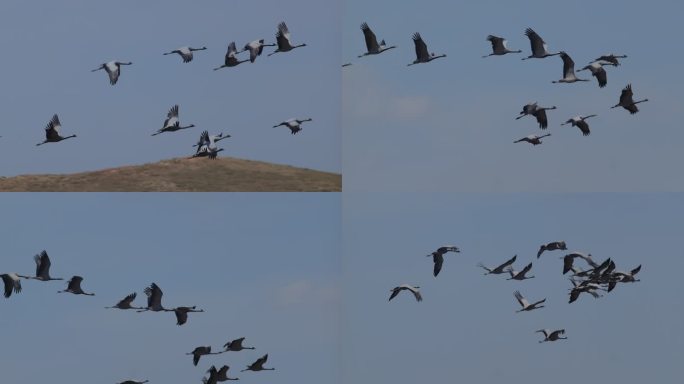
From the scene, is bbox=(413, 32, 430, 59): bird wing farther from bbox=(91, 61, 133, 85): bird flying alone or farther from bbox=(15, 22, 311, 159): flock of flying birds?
bbox=(91, 61, 133, 85): bird flying alone

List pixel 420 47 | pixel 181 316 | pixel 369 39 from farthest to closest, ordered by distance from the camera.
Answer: pixel 420 47
pixel 369 39
pixel 181 316

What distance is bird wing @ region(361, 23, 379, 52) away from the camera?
12055 mm

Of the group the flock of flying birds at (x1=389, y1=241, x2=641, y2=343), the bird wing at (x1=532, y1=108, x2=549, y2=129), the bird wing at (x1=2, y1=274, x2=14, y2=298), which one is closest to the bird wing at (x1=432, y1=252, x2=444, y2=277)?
the flock of flying birds at (x1=389, y1=241, x2=641, y2=343)

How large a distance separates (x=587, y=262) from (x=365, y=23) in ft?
9.24

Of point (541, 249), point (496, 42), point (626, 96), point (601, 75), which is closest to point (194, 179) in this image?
point (496, 42)

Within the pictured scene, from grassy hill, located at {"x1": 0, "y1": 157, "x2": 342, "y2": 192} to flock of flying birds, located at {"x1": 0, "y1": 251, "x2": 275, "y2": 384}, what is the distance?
611mm

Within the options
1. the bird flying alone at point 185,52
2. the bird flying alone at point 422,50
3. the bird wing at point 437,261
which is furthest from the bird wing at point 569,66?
the bird flying alone at point 185,52

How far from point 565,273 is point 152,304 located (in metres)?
3.53

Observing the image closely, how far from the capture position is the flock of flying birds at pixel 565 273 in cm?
1204

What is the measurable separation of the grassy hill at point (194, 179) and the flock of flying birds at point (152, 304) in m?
0.61

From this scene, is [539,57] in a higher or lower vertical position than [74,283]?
higher

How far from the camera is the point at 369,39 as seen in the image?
12.1 meters

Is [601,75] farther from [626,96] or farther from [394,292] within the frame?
[394,292]

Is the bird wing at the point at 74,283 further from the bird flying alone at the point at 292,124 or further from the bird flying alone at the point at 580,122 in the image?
the bird flying alone at the point at 580,122
